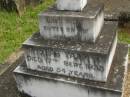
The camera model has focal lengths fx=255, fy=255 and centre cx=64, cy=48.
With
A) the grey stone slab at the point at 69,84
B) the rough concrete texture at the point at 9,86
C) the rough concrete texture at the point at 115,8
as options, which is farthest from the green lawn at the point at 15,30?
the grey stone slab at the point at 69,84

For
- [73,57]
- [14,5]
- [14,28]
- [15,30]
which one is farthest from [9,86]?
[14,5]

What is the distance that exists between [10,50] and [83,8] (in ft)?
11.3

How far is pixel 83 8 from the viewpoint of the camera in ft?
15.1

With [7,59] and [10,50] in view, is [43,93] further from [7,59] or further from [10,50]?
[10,50]

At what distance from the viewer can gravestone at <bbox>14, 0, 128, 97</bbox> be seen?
14.0 feet

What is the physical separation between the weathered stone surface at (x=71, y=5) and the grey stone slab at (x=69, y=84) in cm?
122

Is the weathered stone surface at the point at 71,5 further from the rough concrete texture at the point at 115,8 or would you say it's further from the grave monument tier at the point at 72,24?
the rough concrete texture at the point at 115,8

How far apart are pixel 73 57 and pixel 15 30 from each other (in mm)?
4529

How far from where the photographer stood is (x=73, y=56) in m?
4.34

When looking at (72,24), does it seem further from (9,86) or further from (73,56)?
(9,86)

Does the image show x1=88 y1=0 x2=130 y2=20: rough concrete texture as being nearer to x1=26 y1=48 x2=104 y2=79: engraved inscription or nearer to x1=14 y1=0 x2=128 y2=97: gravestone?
x1=14 y1=0 x2=128 y2=97: gravestone

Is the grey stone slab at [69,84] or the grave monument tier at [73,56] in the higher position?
the grave monument tier at [73,56]

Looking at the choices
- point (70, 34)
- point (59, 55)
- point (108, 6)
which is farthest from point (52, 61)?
point (108, 6)

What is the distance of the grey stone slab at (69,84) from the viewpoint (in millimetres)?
4273
